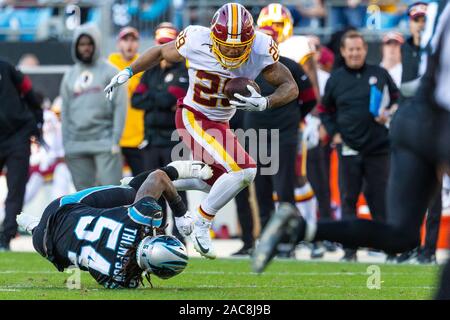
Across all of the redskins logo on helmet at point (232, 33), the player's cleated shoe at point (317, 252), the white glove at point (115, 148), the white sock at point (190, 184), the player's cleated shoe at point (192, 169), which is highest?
the redskins logo on helmet at point (232, 33)

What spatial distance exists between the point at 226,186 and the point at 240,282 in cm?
99

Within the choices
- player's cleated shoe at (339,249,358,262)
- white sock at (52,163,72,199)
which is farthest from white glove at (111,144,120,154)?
white sock at (52,163,72,199)

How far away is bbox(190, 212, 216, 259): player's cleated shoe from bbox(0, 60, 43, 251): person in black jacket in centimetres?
293

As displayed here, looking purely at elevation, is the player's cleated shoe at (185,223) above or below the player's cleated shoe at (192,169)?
below

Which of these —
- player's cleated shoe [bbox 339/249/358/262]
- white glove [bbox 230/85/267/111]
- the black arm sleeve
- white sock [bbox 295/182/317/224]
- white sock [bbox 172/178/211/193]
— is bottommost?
player's cleated shoe [bbox 339/249/358/262]

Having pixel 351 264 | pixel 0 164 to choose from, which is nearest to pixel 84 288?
pixel 351 264

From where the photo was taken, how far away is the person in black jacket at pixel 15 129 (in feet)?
36.2

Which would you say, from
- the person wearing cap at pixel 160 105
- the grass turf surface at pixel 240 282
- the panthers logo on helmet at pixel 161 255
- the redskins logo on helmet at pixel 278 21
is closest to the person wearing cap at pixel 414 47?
the redskins logo on helmet at pixel 278 21

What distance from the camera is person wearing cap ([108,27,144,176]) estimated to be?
38.5 ft

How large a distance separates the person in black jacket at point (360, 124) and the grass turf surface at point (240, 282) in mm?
1171

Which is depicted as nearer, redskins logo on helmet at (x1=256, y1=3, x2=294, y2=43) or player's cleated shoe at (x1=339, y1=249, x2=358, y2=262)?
player's cleated shoe at (x1=339, y1=249, x2=358, y2=262)

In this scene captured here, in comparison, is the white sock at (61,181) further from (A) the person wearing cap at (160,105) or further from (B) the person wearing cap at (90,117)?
(A) the person wearing cap at (160,105)

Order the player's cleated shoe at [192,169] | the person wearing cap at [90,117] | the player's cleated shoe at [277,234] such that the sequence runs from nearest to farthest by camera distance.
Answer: the player's cleated shoe at [277,234] < the player's cleated shoe at [192,169] < the person wearing cap at [90,117]

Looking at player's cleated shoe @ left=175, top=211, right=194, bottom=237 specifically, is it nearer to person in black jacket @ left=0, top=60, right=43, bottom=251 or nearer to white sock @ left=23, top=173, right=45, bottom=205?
person in black jacket @ left=0, top=60, right=43, bottom=251
